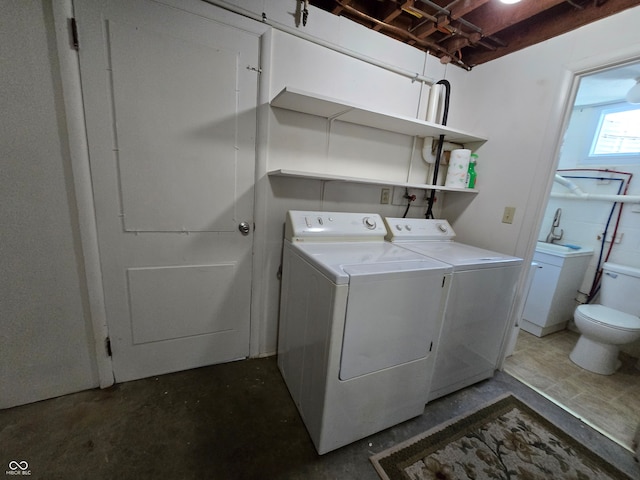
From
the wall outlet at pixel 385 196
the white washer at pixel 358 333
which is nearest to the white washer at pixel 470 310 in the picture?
the white washer at pixel 358 333

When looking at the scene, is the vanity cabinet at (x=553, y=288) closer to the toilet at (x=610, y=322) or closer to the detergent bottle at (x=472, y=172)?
the toilet at (x=610, y=322)

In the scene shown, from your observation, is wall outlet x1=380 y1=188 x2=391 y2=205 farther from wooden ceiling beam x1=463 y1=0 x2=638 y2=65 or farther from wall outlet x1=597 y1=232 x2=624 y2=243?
wall outlet x1=597 y1=232 x2=624 y2=243

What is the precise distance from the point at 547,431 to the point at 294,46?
106 inches

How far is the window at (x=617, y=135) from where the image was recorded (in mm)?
2215

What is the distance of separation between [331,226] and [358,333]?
72 cm

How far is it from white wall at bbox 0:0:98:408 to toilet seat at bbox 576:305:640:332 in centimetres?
342

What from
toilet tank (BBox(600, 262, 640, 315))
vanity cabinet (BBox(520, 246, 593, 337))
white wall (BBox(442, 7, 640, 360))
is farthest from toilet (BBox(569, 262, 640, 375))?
white wall (BBox(442, 7, 640, 360))

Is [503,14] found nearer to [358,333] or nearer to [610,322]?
[358,333]

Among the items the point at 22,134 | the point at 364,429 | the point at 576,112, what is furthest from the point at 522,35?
the point at 22,134

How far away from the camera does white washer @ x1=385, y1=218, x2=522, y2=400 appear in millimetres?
1374

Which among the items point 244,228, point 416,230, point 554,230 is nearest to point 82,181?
point 244,228

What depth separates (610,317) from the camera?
187 cm

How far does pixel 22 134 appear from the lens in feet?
3.60

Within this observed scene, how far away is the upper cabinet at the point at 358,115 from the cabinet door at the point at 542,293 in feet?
4.58
